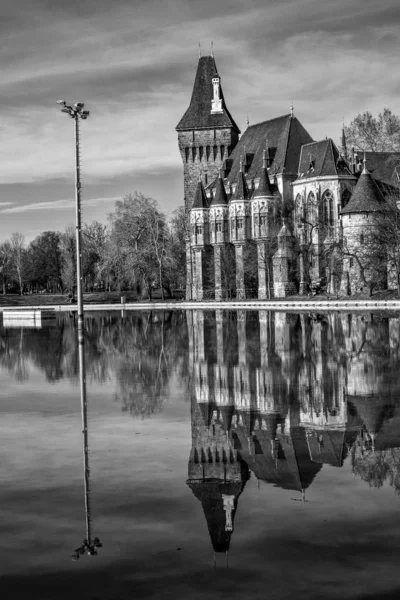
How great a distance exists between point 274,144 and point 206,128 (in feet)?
34.0

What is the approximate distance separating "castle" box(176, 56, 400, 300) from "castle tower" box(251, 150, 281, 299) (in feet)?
0.39

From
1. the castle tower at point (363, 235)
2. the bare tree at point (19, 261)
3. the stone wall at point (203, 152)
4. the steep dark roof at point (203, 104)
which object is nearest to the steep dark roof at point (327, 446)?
the castle tower at point (363, 235)

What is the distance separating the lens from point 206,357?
2553 centimetres

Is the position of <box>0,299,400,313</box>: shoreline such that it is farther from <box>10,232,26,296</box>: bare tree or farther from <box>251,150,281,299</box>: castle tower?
<box>10,232,26,296</box>: bare tree

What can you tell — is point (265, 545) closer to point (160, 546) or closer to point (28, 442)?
point (160, 546)

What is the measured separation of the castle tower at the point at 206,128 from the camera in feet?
338

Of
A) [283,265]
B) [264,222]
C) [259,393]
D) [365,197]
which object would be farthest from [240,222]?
[259,393]

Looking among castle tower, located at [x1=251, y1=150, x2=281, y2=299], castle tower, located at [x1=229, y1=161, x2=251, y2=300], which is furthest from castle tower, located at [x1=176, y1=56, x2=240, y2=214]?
castle tower, located at [x1=251, y1=150, x2=281, y2=299]

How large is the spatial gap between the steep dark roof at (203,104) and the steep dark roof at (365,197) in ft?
90.6

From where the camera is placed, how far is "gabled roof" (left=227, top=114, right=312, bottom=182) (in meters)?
93.1

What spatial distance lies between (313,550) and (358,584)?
2.72 feet

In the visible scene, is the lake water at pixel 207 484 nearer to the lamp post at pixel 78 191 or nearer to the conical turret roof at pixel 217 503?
the conical turret roof at pixel 217 503

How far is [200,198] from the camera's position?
10056 cm

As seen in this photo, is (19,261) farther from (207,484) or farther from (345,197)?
(207,484)
